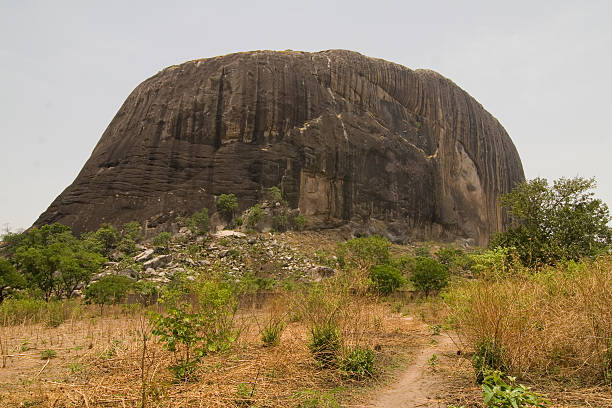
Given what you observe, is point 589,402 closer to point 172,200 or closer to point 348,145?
point 172,200

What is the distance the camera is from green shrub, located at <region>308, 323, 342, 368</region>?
18.7ft

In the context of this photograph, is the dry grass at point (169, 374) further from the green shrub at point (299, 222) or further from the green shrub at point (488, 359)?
the green shrub at point (299, 222)

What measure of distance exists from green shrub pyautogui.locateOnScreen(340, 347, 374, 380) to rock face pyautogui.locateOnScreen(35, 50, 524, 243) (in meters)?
31.5

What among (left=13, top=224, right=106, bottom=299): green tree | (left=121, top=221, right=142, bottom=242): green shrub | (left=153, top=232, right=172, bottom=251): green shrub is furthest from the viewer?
(left=121, top=221, right=142, bottom=242): green shrub

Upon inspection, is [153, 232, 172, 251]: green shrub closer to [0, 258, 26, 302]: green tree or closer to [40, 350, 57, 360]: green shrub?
[0, 258, 26, 302]: green tree

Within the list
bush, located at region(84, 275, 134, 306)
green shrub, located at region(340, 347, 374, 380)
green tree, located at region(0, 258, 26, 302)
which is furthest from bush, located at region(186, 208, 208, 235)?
green shrub, located at region(340, 347, 374, 380)

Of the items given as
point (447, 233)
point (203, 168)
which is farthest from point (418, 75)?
point (203, 168)

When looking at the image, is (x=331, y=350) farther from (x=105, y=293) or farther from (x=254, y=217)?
(x=254, y=217)

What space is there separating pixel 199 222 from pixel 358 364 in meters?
30.1

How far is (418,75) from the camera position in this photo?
166 feet

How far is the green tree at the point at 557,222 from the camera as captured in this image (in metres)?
13.7

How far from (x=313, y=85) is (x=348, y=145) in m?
7.57

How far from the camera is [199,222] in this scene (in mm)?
33875

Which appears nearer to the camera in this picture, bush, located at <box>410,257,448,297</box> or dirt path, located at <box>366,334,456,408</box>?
dirt path, located at <box>366,334,456,408</box>
